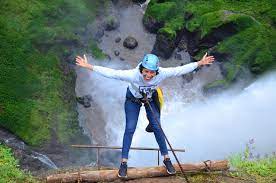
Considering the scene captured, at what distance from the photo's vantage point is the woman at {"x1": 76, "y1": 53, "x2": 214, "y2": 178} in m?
9.59

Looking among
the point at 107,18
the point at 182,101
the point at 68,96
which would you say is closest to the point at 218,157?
the point at 182,101

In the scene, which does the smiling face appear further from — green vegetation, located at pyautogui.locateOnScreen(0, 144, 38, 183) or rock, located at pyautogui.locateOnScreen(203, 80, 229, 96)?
rock, located at pyautogui.locateOnScreen(203, 80, 229, 96)

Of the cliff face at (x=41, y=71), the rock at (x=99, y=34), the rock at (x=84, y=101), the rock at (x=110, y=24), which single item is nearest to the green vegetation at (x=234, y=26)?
the rock at (x=110, y=24)

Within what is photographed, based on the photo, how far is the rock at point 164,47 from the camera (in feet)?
103

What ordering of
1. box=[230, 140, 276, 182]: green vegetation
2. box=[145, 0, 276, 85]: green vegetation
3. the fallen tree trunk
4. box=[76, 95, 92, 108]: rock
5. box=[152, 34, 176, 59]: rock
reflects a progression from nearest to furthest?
the fallen tree trunk < box=[230, 140, 276, 182]: green vegetation < box=[76, 95, 92, 108]: rock < box=[145, 0, 276, 85]: green vegetation < box=[152, 34, 176, 59]: rock

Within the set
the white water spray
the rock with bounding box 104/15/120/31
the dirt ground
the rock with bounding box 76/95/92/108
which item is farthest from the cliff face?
the dirt ground

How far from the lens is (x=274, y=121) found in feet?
86.4

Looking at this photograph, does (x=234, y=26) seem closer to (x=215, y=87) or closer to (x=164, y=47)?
(x=215, y=87)

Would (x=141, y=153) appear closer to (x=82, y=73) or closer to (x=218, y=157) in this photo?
(x=218, y=157)

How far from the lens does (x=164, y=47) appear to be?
1234 inches

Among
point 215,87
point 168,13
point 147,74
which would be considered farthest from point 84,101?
point 147,74

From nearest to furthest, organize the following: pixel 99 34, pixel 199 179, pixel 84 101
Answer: pixel 199 179
pixel 84 101
pixel 99 34

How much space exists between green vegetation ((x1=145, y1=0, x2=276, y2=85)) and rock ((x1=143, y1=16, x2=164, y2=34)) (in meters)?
0.24

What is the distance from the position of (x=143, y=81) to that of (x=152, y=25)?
23.7 metres
